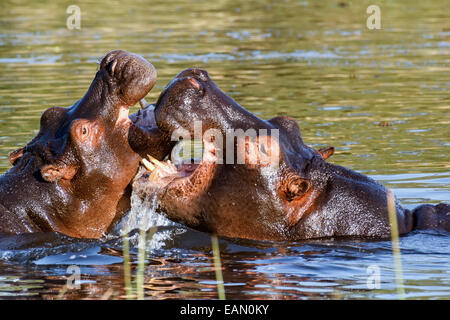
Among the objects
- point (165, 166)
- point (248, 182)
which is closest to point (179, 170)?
point (165, 166)

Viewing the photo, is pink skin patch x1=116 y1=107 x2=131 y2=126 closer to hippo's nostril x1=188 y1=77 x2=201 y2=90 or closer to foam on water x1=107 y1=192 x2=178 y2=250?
foam on water x1=107 y1=192 x2=178 y2=250

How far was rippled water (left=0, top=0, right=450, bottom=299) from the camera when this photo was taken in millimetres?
6809

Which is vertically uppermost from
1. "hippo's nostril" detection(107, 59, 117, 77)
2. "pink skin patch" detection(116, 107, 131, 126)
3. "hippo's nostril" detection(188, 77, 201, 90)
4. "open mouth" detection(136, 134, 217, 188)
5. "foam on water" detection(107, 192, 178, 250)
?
"hippo's nostril" detection(107, 59, 117, 77)

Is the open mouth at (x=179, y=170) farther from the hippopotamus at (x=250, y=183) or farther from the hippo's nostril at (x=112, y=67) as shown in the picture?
the hippo's nostril at (x=112, y=67)

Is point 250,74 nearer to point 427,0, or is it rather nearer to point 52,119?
point 52,119

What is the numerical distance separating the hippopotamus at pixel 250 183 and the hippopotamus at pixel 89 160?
353mm

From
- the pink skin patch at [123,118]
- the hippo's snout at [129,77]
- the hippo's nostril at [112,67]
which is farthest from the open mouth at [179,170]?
the hippo's nostril at [112,67]

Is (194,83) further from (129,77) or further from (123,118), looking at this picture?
(123,118)

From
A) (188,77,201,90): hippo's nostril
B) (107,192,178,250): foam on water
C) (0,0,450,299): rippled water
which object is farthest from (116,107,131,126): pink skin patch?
(188,77,201,90): hippo's nostril

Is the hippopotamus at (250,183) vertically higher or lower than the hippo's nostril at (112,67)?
lower

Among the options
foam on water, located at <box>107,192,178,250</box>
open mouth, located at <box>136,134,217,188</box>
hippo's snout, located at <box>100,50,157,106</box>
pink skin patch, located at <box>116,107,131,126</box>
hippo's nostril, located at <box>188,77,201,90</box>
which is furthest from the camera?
pink skin patch, located at <box>116,107,131,126</box>

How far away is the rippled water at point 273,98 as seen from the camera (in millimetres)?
6809

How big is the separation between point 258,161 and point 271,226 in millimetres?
615

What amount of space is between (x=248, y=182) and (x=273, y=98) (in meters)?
8.52
